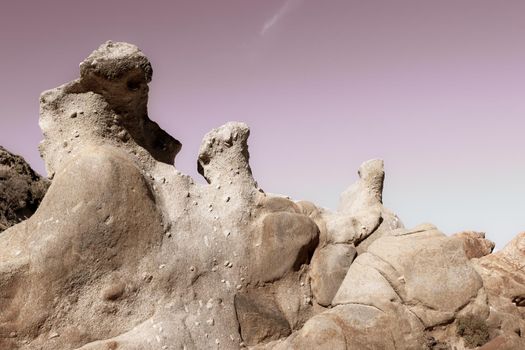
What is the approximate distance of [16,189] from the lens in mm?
9031

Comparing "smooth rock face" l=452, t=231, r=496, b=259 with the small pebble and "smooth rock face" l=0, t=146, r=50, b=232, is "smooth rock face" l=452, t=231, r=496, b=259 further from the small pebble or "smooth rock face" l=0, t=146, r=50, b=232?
"smooth rock face" l=0, t=146, r=50, b=232

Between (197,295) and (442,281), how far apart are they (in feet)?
13.1

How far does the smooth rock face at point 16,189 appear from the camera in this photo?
8.85m

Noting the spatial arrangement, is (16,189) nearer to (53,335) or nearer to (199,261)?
(53,335)

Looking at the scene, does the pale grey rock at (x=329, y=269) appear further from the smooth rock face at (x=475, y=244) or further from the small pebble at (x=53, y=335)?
the small pebble at (x=53, y=335)

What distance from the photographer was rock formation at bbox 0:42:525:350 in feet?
22.0

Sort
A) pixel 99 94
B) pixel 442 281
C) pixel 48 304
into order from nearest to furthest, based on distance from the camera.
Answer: pixel 48 304, pixel 442 281, pixel 99 94

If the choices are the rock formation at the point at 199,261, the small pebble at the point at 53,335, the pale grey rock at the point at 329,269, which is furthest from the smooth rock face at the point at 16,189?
the pale grey rock at the point at 329,269

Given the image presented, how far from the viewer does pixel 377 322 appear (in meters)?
7.10

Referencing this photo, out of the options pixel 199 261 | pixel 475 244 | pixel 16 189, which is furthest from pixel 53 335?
pixel 475 244

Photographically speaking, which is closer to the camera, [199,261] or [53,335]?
[53,335]

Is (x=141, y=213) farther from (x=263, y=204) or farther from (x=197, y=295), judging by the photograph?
(x=263, y=204)

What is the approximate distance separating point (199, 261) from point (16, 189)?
13.5ft

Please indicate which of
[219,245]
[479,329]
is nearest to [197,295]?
[219,245]
